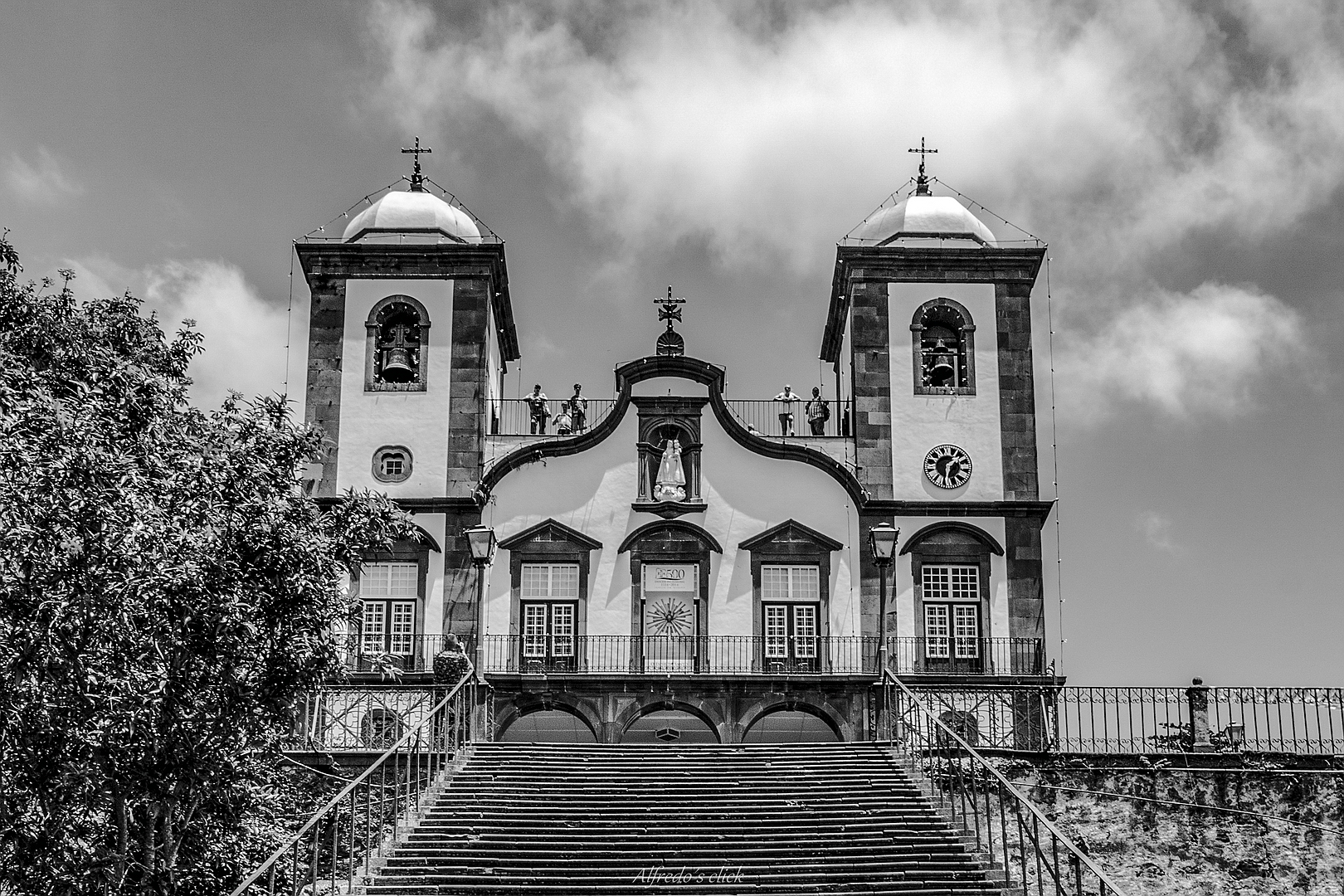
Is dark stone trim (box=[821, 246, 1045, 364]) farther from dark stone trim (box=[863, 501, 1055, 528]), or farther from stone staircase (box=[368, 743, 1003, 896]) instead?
stone staircase (box=[368, 743, 1003, 896])

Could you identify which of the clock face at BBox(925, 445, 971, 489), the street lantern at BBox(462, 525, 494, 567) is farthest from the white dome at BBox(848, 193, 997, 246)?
the street lantern at BBox(462, 525, 494, 567)

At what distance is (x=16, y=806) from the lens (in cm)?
1460

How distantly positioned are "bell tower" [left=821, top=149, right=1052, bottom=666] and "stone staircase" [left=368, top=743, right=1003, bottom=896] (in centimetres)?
723

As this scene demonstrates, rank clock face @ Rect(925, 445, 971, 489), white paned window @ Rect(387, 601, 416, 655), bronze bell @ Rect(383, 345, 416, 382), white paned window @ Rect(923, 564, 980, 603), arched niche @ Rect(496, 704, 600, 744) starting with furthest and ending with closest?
bronze bell @ Rect(383, 345, 416, 382)
clock face @ Rect(925, 445, 971, 489)
white paned window @ Rect(923, 564, 980, 603)
white paned window @ Rect(387, 601, 416, 655)
arched niche @ Rect(496, 704, 600, 744)

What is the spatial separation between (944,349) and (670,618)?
659cm

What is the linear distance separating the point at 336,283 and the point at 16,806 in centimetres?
1627

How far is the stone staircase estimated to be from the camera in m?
16.6

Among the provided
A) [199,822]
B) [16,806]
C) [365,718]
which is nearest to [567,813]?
[199,822]

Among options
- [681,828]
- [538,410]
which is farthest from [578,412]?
[681,828]

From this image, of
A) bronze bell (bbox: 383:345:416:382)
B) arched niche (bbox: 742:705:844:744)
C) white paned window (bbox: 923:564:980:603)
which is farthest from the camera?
bronze bell (bbox: 383:345:416:382)

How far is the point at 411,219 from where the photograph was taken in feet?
100

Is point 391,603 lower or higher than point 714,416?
→ lower

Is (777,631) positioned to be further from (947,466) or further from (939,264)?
(939,264)
